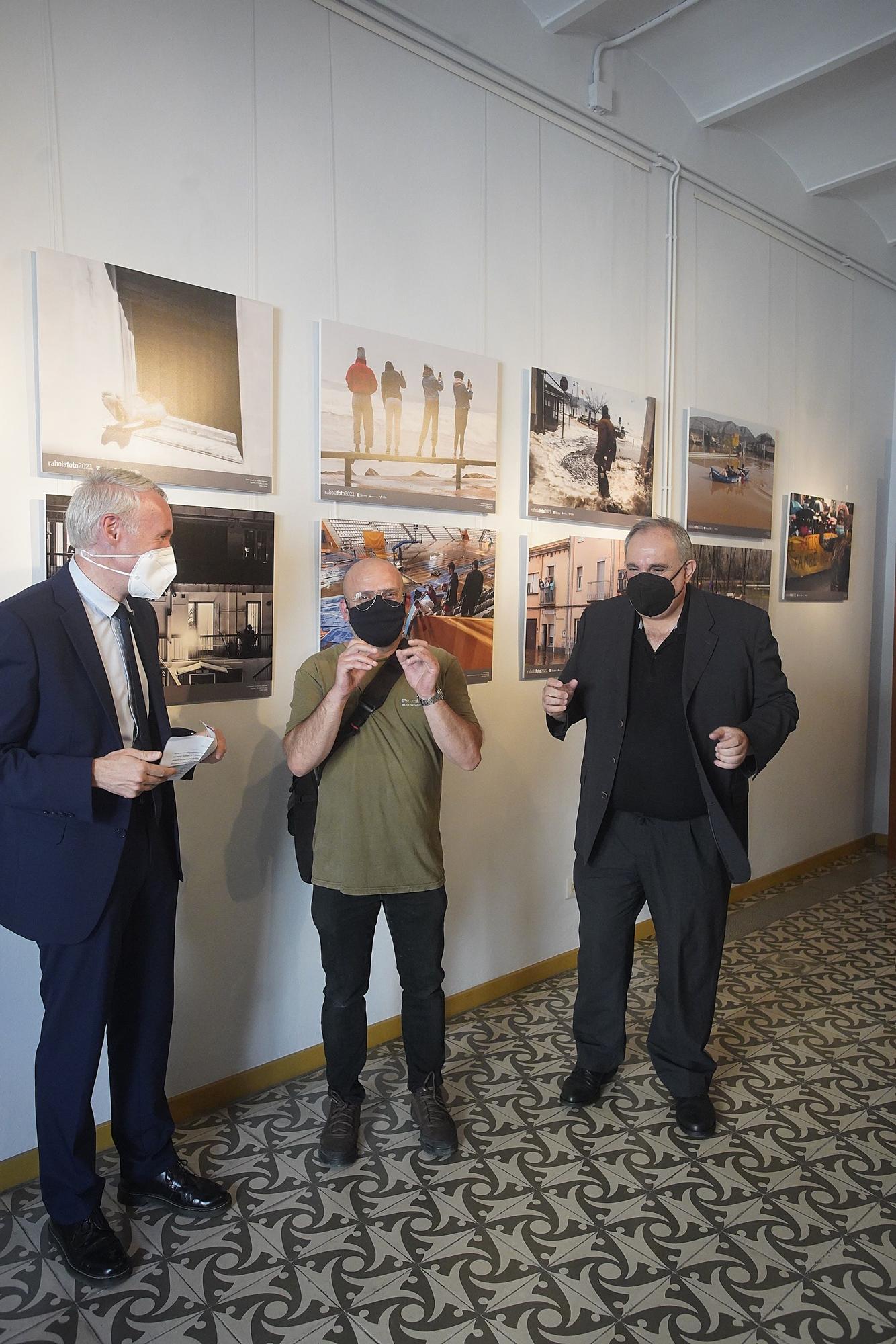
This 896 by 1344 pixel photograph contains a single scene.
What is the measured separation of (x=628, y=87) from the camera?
4160 mm

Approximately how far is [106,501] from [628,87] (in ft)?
11.4

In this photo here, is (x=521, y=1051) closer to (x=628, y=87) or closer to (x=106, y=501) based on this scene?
(x=106, y=501)

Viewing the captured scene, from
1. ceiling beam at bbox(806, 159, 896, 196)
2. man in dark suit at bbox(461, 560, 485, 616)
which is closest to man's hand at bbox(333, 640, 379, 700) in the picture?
man in dark suit at bbox(461, 560, 485, 616)

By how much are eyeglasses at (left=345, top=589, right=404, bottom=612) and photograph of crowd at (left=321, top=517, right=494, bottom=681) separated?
1.89 ft

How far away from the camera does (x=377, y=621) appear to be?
2443 millimetres

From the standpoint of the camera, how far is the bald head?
257cm

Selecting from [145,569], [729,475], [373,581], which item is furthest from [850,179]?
[145,569]

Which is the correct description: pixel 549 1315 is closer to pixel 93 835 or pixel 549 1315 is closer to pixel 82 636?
pixel 93 835

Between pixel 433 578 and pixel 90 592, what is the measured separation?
5.01ft

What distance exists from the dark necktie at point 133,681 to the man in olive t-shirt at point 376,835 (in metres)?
0.43

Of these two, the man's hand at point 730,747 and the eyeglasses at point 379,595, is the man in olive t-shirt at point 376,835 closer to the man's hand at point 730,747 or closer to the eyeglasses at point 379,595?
the eyeglasses at point 379,595

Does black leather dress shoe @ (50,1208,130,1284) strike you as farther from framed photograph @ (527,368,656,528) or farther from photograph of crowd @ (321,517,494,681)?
framed photograph @ (527,368,656,528)

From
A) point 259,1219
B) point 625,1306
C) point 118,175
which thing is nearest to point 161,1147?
point 259,1219

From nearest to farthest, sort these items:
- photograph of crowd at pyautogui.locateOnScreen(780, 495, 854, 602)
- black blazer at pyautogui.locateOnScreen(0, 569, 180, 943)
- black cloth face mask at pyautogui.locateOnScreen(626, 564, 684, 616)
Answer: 1. black blazer at pyautogui.locateOnScreen(0, 569, 180, 943)
2. black cloth face mask at pyautogui.locateOnScreen(626, 564, 684, 616)
3. photograph of crowd at pyautogui.locateOnScreen(780, 495, 854, 602)
